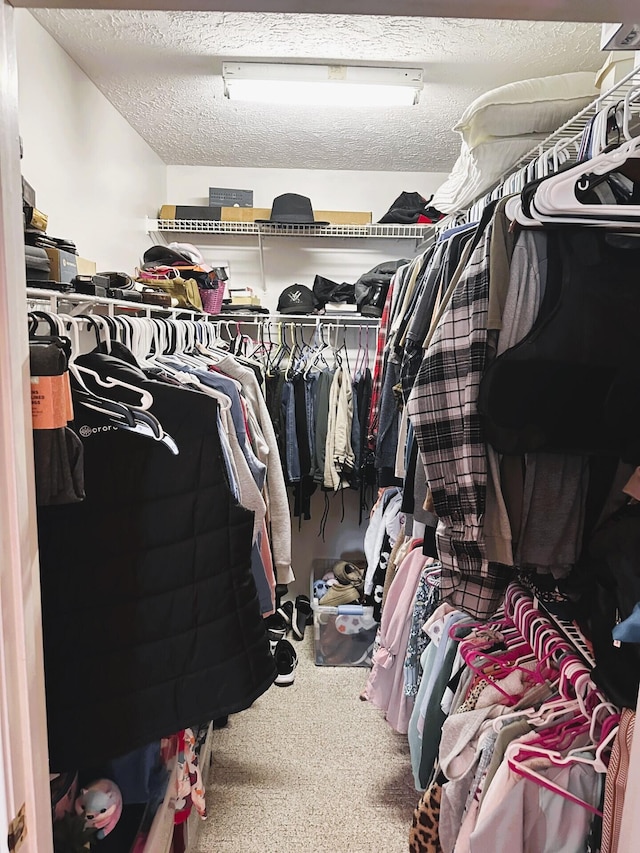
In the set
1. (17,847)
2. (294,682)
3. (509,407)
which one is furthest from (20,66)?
(294,682)

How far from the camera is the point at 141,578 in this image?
1.00m

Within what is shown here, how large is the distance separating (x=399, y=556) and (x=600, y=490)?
114cm

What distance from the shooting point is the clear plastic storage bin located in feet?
9.18

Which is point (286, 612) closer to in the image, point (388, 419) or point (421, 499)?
point (388, 419)

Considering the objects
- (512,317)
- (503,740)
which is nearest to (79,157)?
(512,317)

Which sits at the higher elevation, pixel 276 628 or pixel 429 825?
pixel 429 825

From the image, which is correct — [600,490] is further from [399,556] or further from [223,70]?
[223,70]

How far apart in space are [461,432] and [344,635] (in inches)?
81.7

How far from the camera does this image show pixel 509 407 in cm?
100

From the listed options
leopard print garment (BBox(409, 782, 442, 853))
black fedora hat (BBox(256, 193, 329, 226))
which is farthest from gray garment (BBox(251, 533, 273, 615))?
black fedora hat (BBox(256, 193, 329, 226))

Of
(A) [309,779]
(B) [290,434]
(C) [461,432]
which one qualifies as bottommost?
(A) [309,779]

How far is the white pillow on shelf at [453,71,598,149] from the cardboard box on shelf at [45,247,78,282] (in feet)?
3.91

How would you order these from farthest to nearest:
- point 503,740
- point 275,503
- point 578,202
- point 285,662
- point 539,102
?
point 285,662
point 275,503
point 539,102
point 503,740
point 578,202

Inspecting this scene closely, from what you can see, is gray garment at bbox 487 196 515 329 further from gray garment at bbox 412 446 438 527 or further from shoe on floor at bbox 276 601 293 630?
shoe on floor at bbox 276 601 293 630
